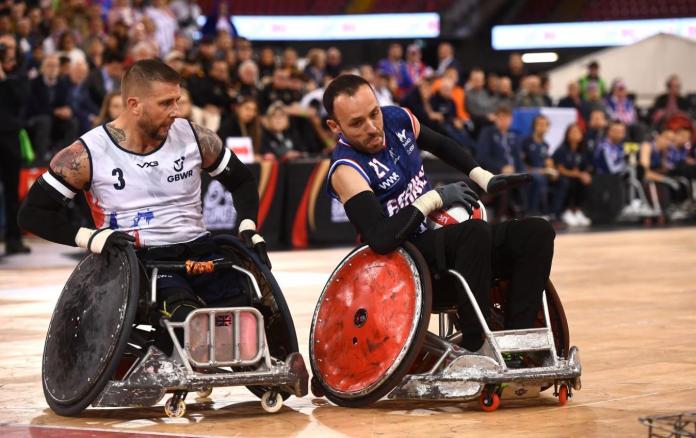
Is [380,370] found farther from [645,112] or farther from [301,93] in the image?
[645,112]

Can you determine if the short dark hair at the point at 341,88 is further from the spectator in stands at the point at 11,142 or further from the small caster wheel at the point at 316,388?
the spectator in stands at the point at 11,142

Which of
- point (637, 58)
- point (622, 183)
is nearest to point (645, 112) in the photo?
point (637, 58)

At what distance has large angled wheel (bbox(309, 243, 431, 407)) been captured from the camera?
552cm

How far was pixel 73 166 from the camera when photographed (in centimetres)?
586

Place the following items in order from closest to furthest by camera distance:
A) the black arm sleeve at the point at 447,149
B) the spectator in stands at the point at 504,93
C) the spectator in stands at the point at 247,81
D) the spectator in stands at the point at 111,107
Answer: the black arm sleeve at the point at 447,149 < the spectator in stands at the point at 111,107 < the spectator in stands at the point at 247,81 < the spectator in stands at the point at 504,93

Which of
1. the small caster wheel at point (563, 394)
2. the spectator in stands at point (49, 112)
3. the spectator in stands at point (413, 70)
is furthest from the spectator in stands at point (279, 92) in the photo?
the small caster wheel at point (563, 394)

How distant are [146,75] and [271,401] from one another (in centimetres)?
158

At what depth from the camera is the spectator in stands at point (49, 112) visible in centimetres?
1596

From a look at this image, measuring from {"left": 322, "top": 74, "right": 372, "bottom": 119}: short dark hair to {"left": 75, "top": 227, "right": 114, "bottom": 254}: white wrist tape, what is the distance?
117 centimetres

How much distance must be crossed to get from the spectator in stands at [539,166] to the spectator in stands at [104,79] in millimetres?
6120

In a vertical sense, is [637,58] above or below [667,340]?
above

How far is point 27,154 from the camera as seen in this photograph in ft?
52.2

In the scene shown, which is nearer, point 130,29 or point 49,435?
point 49,435

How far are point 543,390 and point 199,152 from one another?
6.45ft
